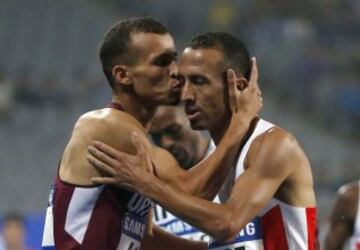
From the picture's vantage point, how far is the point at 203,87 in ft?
17.3

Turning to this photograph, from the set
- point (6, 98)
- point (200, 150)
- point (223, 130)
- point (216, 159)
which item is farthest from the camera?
point (6, 98)

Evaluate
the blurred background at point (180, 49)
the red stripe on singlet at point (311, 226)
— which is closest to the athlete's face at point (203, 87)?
the red stripe on singlet at point (311, 226)

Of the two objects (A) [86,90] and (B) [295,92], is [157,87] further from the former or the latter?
(B) [295,92]

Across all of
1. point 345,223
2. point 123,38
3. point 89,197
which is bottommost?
point 345,223

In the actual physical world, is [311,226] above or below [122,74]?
below

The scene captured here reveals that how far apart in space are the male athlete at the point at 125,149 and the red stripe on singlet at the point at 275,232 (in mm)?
319

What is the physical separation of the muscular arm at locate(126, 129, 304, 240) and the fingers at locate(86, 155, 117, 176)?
18 cm

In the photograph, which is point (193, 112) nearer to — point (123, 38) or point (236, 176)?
point (236, 176)

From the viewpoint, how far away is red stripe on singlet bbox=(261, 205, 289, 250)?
16.8 ft

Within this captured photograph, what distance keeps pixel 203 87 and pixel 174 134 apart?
240cm

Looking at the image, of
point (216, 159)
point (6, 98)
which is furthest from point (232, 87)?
point (6, 98)

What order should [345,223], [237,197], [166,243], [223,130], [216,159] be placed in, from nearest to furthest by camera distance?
[237,197] < [216,159] < [223,130] < [166,243] < [345,223]

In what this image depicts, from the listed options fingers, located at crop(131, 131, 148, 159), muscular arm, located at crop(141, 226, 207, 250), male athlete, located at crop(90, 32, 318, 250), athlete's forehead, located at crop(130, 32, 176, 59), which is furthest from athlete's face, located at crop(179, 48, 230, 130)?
muscular arm, located at crop(141, 226, 207, 250)

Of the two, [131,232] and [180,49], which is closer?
[131,232]
